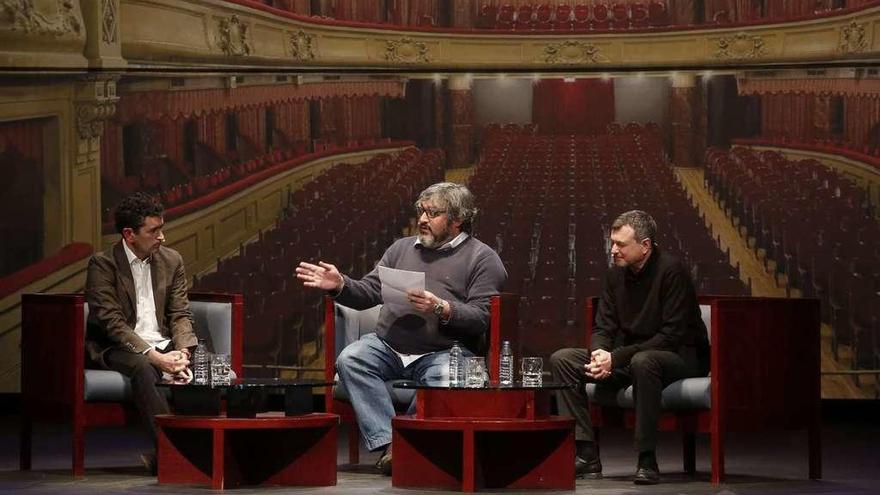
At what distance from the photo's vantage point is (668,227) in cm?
702

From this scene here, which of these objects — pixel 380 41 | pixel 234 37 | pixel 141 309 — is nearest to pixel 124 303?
pixel 141 309

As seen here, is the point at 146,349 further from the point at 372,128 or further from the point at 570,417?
the point at 372,128

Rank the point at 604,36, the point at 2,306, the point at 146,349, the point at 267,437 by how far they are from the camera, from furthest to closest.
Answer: the point at 604,36 < the point at 2,306 < the point at 146,349 < the point at 267,437

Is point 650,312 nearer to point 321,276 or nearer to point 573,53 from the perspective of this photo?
point 321,276

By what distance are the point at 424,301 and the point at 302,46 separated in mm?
2554

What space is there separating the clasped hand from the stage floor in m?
0.33

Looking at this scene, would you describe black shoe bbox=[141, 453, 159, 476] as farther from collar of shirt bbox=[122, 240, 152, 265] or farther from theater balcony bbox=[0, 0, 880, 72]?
theater balcony bbox=[0, 0, 880, 72]

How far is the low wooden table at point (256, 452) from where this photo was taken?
179 inches

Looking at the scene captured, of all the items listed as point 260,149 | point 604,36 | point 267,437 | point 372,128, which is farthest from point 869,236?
point 267,437

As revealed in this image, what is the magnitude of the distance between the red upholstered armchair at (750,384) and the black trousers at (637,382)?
0.04 meters

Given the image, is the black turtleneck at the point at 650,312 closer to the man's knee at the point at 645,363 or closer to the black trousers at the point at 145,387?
the man's knee at the point at 645,363

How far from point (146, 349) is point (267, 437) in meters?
0.60

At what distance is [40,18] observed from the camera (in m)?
6.60

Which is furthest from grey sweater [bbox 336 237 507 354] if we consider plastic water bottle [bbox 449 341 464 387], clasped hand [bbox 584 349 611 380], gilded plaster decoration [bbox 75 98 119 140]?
gilded plaster decoration [bbox 75 98 119 140]
